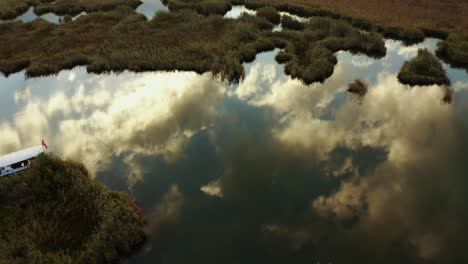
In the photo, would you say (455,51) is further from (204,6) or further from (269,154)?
(204,6)

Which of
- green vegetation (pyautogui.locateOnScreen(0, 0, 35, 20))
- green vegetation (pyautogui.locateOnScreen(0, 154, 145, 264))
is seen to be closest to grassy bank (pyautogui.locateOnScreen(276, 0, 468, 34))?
green vegetation (pyautogui.locateOnScreen(0, 154, 145, 264))

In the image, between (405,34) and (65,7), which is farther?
(65,7)

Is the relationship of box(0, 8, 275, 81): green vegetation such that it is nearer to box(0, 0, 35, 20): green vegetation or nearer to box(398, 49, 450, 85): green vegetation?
box(0, 0, 35, 20): green vegetation

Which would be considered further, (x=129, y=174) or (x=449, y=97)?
(x=449, y=97)

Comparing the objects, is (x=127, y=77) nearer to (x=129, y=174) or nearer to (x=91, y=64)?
(x=91, y=64)

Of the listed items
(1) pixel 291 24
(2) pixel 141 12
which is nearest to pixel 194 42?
(1) pixel 291 24

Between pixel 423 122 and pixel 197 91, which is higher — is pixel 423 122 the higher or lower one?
the higher one

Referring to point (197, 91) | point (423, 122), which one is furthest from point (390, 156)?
point (197, 91)
